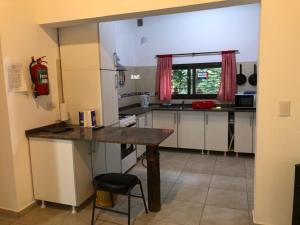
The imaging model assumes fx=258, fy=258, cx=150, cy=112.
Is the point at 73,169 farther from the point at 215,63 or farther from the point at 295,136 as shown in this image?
the point at 215,63

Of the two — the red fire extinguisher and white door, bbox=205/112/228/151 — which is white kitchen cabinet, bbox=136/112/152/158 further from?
the red fire extinguisher

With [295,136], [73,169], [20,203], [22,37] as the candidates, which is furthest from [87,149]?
[295,136]

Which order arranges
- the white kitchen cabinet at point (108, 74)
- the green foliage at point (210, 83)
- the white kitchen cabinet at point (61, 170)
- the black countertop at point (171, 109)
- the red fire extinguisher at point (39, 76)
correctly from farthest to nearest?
the green foliage at point (210, 83) → the black countertop at point (171, 109) → the white kitchen cabinet at point (108, 74) → the red fire extinguisher at point (39, 76) → the white kitchen cabinet at point (61, 170)

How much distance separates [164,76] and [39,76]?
9.57ft

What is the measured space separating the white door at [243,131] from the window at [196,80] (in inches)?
34.2

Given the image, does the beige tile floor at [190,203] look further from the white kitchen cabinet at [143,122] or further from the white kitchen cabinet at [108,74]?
the white kitchen cabinet at [108,74]

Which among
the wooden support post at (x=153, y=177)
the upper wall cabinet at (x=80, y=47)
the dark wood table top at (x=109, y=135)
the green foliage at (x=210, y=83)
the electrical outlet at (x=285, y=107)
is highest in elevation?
the upper wall cabinet at (x=80, y=47)

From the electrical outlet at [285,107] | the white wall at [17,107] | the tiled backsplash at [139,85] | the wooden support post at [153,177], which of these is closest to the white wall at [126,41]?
the tiled backsplash at [139,85]

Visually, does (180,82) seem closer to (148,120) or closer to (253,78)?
(148,120)

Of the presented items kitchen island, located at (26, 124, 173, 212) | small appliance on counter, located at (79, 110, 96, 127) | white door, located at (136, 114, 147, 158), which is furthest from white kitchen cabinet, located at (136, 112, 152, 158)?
kitchen island, located at (26, 124, 173, 212)

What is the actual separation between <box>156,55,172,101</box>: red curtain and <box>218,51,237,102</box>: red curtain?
1.05 meters

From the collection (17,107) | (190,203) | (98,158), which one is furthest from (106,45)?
(190,203)

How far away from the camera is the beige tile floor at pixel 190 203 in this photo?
2.68 m

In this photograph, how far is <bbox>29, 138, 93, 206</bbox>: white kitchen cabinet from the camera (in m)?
2.75
